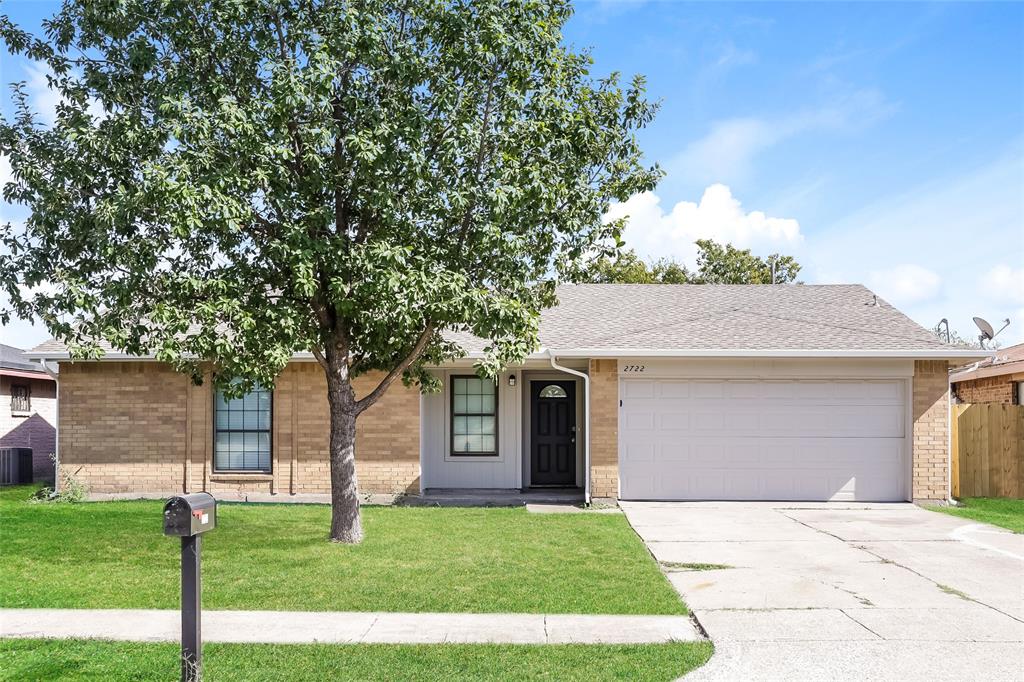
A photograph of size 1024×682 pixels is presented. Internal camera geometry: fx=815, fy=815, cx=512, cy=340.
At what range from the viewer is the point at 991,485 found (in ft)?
52.2

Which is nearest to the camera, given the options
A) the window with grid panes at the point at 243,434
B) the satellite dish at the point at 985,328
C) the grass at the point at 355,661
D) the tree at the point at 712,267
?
the grass at the point at 355,661

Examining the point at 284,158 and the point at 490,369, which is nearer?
the point at 284,158

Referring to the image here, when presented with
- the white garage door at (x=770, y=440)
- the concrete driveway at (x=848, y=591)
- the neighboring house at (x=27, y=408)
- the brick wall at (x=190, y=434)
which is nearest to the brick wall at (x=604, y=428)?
the white garage door at (x=770, y=440)

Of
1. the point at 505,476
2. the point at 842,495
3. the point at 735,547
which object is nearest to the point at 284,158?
the point at 735,547

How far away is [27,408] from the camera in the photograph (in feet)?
71.5

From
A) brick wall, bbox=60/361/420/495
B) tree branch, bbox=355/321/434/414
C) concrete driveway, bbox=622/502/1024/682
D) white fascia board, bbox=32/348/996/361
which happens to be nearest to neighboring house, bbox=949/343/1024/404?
white fascia board, bbox=32/348/996/361

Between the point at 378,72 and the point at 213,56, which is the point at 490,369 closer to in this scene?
the point at 378,72

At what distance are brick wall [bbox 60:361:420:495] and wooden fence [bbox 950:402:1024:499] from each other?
1080 centimetres

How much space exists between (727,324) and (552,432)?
4.09 meters

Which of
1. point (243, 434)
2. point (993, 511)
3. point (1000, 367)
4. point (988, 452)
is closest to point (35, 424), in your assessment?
point (243, 434)

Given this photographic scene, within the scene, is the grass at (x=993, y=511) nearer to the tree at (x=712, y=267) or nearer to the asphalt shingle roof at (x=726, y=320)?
the asphalt shingle roof at (x=726, y=320)

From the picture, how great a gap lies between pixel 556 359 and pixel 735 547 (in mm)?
5585

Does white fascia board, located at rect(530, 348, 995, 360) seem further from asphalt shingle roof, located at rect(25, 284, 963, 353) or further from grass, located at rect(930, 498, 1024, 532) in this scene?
grass, located at rect(930, 498, 1024, 532)

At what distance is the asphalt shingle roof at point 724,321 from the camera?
14609mm
